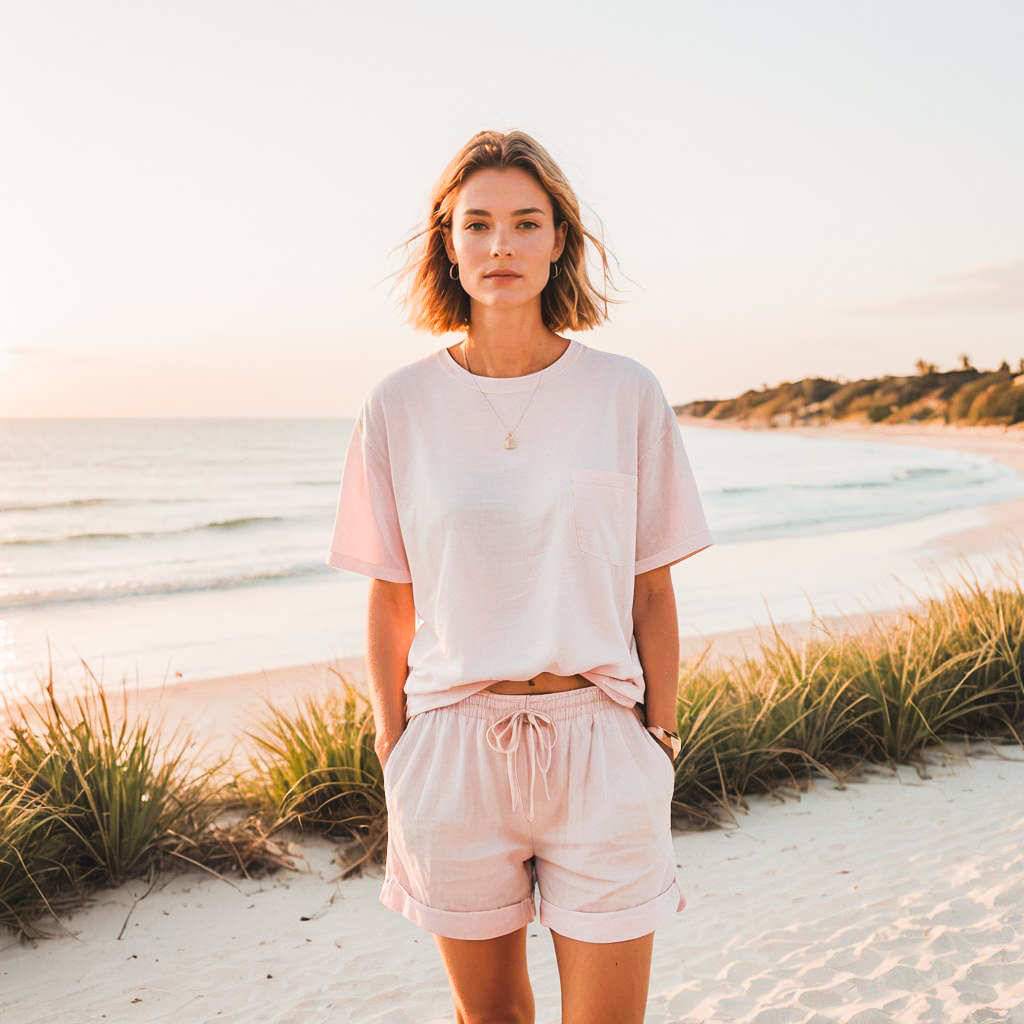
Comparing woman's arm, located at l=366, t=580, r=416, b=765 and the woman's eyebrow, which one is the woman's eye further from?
woman's arm, located at l=366, t=580, r=416, b=765

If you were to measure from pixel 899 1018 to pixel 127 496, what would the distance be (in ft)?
97.1

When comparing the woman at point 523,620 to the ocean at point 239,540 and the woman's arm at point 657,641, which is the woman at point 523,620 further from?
the ocean at point 239,540

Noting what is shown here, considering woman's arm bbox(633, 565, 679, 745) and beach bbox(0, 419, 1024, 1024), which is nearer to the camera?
woman's arm bbox(633, 565, 679, 745)

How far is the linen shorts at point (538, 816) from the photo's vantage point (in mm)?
1917

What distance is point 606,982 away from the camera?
1.91m

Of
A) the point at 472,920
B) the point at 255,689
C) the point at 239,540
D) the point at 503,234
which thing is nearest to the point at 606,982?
the point at 472,920

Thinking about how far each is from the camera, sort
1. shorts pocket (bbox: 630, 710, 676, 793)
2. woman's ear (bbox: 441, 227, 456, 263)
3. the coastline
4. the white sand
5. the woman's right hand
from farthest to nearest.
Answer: the coastline
the white sand
woman's ear (bbox: 441, 227, 456, 263)
the woman's right hand
shorts pocket (bbox: 630, 710, 676, 793)

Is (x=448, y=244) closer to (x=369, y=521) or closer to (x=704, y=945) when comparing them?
(x=369, y=521)

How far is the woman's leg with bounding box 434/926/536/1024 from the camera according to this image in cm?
204

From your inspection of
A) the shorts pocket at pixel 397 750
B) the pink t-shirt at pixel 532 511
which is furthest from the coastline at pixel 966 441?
the shorts pocket at pixel 397 750

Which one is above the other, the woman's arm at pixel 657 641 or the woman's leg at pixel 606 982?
the woman's arm at pixel 657 641

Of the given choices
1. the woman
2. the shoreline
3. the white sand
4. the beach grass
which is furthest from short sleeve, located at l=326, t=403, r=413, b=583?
the beach grass

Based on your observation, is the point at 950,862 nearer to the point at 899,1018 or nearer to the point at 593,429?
the point at 899,1018

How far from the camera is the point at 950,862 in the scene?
13.9 ft
